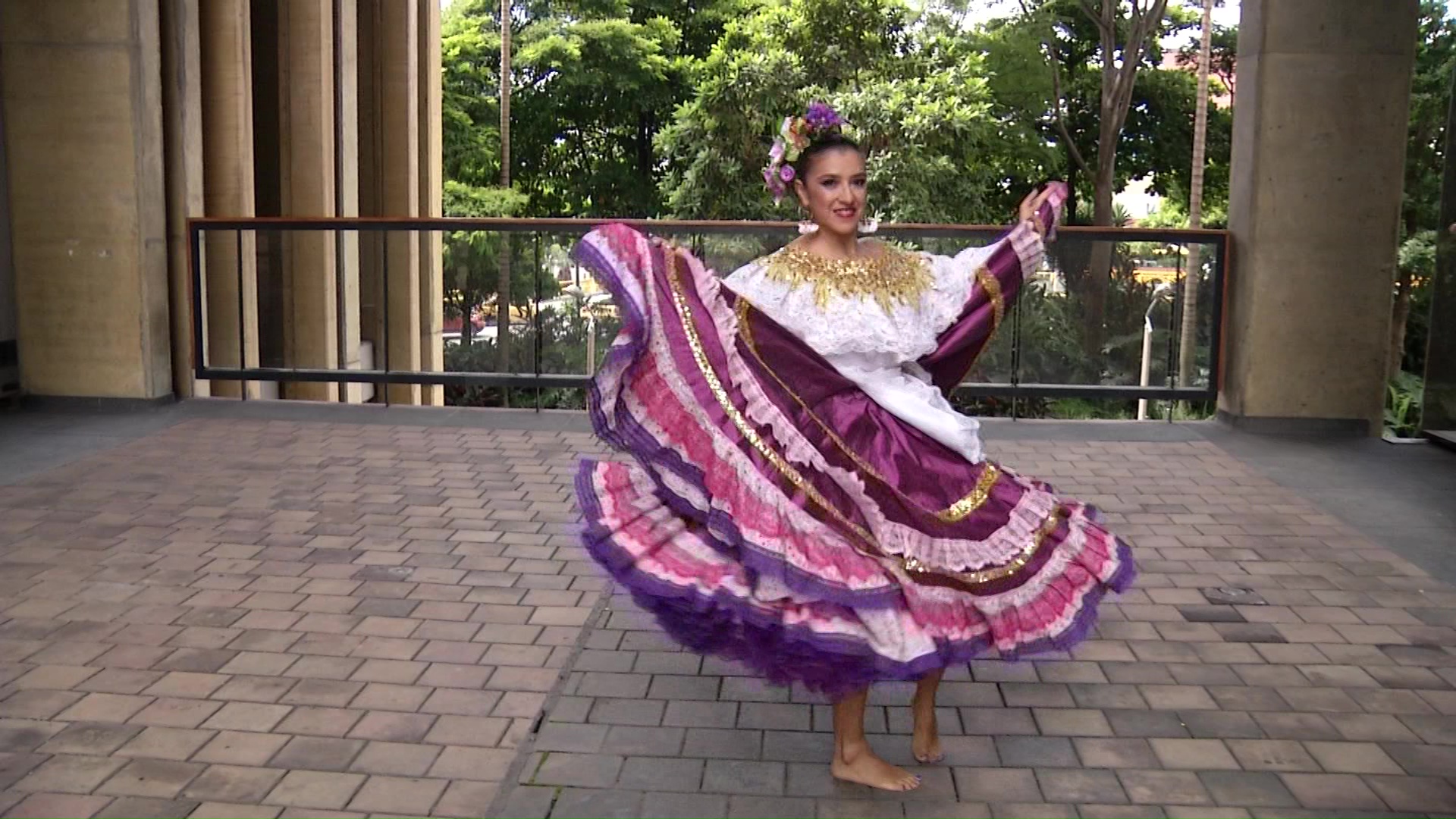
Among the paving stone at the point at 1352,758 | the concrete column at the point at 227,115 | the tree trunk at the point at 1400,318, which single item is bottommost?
the paving stone at the point at 1352,758

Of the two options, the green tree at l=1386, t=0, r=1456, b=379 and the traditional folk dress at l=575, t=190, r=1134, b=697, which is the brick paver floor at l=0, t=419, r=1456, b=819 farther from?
the green tree at l=1386, t=0, r=1456, b=379

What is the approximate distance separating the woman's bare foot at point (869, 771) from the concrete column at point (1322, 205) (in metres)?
5.60

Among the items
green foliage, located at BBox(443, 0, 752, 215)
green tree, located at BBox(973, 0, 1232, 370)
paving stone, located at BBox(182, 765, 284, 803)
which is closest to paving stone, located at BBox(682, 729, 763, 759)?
paving stone, located at BBox(182, 765, 284, 803)

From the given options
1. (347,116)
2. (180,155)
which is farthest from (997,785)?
(347,116)

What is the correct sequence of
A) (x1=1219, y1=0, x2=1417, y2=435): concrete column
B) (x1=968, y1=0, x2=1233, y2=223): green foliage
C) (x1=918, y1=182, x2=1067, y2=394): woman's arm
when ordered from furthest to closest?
(x1=968, y1=0, x2=1233, y2=223): green foliage
(x1=1219, y1=0, x2=1417, y2=435): concrete column
(x1=918, y1=182, x2=1067, y2=394): woman's arm

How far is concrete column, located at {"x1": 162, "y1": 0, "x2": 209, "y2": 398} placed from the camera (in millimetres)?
8922

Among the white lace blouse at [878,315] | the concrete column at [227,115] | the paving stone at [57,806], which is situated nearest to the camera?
the paving stone at [57,806]

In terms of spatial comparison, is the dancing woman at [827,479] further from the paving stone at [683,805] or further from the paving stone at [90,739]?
the paving stone at [90,739]

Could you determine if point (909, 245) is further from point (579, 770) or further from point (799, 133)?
point (579, 770)

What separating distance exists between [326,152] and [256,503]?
296 inches

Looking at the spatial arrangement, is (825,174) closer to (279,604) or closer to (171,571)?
(279,604)

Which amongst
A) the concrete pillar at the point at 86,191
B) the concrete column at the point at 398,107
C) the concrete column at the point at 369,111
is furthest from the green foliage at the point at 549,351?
the concrete column at the point at 369,111

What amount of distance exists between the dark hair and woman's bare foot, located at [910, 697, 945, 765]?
1398mm

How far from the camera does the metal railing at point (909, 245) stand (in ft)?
28.4
